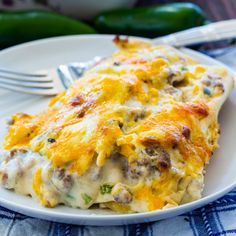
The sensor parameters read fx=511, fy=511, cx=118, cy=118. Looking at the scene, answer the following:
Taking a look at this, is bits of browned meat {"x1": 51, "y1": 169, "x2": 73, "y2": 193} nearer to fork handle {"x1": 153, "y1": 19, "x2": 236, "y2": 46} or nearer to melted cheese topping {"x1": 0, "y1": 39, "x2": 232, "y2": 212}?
melted cheese topping {"x1": 0, "y1": 39, "x2": 232, "y2": 212}

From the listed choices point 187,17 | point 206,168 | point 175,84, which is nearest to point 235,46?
point 187,17

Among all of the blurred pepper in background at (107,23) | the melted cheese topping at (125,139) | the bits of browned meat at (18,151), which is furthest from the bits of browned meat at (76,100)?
the blurred pepper in background at (107,23)

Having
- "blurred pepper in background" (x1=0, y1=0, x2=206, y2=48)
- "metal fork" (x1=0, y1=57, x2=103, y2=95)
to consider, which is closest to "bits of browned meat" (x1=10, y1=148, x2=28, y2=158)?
"metal fork" (x1=0, y1=57, x2=103, y2=95)

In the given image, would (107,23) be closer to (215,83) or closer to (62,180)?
(215,83)

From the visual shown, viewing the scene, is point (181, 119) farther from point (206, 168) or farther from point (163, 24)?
point (163, 24)

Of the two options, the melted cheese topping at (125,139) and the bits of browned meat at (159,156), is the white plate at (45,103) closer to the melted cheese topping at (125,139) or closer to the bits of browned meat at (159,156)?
the melted cheese topping at (125,139)

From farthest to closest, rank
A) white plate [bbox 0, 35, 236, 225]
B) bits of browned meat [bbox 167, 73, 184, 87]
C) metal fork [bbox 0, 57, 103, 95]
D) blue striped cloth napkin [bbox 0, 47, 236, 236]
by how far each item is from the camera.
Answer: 1. metal fork [bbox 0, 57, 103, 95]
2. bits of browned meat [bbox 167, 73, 184, 87]
3. blue striped cloth napkin [bbox 0, 47, 236, 236]
4. white plate [bbox 0, 35, 236, 225]
